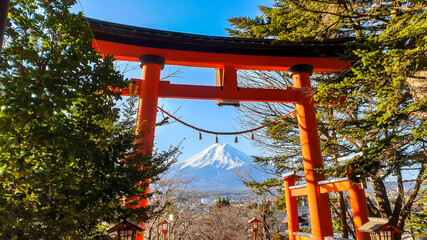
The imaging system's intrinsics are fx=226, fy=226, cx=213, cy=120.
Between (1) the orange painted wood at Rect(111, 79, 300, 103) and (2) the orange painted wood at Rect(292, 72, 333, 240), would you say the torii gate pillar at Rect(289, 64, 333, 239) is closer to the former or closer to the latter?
(2) the orange painted wood at Rect(292, 72, 333, 240)

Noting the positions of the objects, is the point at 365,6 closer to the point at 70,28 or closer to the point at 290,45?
the point at 290,45

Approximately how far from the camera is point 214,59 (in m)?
5.12

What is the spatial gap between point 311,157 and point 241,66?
255 cm

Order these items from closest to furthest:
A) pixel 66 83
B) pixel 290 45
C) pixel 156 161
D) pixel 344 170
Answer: pixel 66 83 → pixel 156 161 → pixel 344 170 → pixel 290 45

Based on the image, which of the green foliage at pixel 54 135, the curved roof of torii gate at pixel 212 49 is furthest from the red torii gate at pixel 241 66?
the green foliage at pixel 54 135

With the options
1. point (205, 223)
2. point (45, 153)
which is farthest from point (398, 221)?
point (205, 223)

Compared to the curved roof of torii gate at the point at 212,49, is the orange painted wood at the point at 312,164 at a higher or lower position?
Result: lower

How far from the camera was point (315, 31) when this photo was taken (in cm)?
482

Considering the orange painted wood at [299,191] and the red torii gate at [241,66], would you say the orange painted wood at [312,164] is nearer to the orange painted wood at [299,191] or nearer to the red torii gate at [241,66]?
the red torii gate at [241,66]

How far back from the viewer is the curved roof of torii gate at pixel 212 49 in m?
4.51

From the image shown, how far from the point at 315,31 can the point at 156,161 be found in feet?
13.8

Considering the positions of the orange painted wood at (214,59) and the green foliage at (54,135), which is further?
the orange painted wood at (214,59)

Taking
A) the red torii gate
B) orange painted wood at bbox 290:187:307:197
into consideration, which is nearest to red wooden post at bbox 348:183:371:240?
the red torii gate

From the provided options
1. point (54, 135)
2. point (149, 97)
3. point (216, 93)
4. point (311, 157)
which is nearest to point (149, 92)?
point (149, 97)
